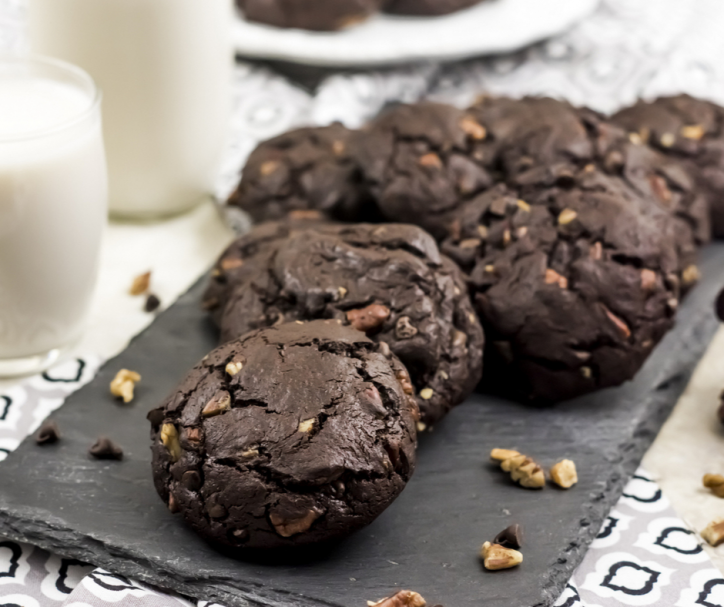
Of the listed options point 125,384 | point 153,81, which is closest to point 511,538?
point 125,384

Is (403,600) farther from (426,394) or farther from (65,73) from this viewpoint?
(65,73)

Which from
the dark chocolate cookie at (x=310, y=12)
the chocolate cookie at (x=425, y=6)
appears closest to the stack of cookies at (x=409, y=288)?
the dark chocolate cookie at (x=310, y=12)

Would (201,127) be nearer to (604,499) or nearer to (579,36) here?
(604,499)

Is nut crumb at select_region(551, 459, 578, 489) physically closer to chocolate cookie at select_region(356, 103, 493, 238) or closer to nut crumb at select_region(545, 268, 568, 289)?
nut crumb at select_region(545, 268, 568, 289)

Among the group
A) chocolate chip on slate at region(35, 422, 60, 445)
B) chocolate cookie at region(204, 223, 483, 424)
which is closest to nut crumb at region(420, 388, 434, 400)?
chocolate cookie at region(204, 223, 483, 424)

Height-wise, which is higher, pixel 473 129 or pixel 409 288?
pixel 473 129

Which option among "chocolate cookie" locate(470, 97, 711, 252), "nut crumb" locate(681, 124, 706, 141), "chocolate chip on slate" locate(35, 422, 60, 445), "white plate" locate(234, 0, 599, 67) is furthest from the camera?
"white plate" locate(234, 0, 599, 67)
